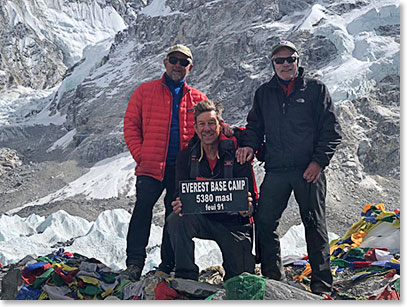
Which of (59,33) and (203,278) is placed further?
(59,33)

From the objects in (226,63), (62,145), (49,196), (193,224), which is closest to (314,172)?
(193,224)

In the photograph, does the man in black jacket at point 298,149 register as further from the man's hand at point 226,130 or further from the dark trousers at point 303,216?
the man's hand at point 226,130

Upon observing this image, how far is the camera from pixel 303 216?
3.81 meters

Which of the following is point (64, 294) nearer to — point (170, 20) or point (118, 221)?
point (118, 221)

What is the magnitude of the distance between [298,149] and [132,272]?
1634 millimetres

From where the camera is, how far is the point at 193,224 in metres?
3.75

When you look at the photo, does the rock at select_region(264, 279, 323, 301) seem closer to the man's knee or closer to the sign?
the sign

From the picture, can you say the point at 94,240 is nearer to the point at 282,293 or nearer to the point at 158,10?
the point at 282,293

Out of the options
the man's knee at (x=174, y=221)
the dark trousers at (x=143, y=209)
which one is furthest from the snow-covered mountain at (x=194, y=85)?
the man's knee at (x=174, y=221)

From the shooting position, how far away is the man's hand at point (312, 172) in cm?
371

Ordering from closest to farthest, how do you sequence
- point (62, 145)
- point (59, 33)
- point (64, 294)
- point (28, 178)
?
1. point (64, 294)
2. point (28, 178)
3. point (62, 145)
4. point (59, 33)

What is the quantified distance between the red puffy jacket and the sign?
71cm

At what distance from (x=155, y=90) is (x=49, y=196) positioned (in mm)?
38808

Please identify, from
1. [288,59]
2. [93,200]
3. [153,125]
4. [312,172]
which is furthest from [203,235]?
[93,200]
